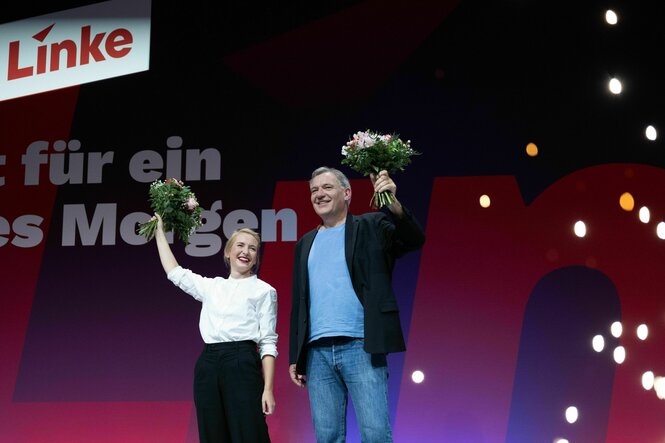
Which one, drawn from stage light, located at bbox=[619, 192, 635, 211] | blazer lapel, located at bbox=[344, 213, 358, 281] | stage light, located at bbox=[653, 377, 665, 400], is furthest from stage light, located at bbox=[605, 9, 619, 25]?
blazer lapel, located at bbox=[344, 213, 358, 281]

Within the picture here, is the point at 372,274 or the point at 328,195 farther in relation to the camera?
the point at 328,195

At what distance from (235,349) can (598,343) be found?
2482 millimetres

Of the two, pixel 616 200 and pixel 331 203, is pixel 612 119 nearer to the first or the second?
pixel 616 200

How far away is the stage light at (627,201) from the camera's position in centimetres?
498

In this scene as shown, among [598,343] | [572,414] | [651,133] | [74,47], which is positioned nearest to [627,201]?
[651,133]

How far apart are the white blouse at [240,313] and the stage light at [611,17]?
304 centimetres

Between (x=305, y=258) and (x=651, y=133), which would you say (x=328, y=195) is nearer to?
(x=305, y=258)

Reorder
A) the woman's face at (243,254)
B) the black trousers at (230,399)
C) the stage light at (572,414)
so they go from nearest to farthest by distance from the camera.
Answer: the black trousers at (230,399) < the woman's face at (243,254) < the stage light at (572,414)

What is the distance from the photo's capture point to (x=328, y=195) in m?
3.36

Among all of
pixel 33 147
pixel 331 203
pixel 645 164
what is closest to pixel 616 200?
pixel 645 164

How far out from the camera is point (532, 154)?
5.08 meters

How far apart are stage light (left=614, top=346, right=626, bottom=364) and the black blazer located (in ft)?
7.37

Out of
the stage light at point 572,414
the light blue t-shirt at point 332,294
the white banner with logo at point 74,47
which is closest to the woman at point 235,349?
the light blue t-shirt at point 332,294

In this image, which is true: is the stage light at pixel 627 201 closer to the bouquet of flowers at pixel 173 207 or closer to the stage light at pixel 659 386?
the stage light at pixel 659 386
